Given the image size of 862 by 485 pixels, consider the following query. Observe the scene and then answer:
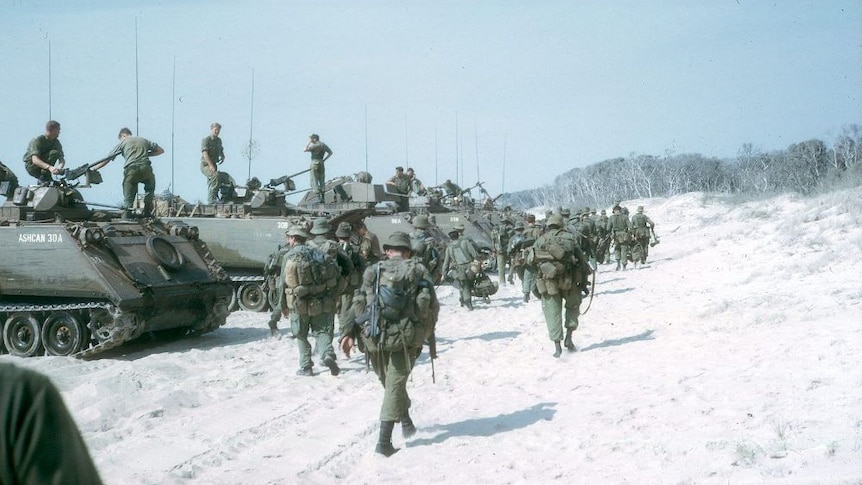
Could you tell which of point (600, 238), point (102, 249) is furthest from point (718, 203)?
point (102, 249)

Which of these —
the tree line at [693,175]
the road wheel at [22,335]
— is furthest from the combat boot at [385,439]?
the tree line at [693,175]

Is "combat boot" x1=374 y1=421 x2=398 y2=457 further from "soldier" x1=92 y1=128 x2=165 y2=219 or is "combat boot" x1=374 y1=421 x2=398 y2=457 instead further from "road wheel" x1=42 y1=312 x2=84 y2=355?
"soldier" x1=92 y1=128 x2=165 y2=219

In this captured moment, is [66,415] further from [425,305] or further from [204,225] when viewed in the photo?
[204,225]

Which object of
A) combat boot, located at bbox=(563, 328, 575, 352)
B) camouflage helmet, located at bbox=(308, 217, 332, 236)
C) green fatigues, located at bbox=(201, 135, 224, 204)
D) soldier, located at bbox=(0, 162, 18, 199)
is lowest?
combat boot, located at bbox=(563, 328, 575, 352)

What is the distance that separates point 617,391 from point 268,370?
13.9 ft

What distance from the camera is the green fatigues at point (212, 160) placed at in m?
16.9

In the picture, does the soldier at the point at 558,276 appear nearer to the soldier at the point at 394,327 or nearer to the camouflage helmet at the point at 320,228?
the camouflage helmet at the point at 320,228

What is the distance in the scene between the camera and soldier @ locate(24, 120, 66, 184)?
1188 centimetres

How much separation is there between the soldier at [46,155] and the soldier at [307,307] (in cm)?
500

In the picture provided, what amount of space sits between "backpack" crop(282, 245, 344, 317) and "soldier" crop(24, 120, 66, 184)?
16.5ft

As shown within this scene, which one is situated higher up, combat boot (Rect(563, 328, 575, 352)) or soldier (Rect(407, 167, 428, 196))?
soldier (Rect(407, 167, 428, 196))

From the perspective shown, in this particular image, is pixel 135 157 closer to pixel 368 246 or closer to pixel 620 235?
pixel 368 246

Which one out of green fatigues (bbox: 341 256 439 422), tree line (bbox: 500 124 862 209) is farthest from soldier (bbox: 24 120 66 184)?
tree line (bbox: 500 124 862 209)

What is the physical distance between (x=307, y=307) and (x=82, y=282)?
3.65m
